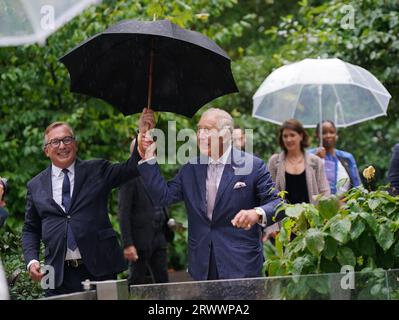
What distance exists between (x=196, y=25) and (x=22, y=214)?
305cm

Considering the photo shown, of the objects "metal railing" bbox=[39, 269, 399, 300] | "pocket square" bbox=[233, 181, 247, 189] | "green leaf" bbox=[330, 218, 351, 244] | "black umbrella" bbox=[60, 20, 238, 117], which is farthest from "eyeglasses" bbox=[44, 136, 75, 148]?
"metal railing" bbox=[39, 269, 399, 300]

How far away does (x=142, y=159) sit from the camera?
6742 mm

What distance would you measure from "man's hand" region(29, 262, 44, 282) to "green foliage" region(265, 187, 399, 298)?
2066mm

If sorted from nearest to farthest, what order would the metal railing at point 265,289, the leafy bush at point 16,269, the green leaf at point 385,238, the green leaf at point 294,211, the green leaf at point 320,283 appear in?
the metal railing at point 265,289, the green leaf at point 320,283, the green leaf at point 385,238, the green leaf at point 294,211, the leafy bush at point 16,269

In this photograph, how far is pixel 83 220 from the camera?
7078 millimetres

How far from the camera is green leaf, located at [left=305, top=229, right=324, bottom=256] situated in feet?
16.3

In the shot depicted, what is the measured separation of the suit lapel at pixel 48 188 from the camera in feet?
23.2

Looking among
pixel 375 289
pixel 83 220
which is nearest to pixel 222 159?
pixel 83 220

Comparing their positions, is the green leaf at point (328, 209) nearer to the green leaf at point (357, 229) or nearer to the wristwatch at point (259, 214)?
the green leaf at point (357, 229)

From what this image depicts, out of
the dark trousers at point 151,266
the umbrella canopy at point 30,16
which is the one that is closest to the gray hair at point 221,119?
the umbrella canopy at point 30,16

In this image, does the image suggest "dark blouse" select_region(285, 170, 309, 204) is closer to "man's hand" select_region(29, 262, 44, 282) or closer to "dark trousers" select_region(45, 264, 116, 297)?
"dark trousers" select_region(45, 264, 116, 297)

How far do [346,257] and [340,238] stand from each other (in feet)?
0.37

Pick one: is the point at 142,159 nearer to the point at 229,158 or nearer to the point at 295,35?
the point at 229,158

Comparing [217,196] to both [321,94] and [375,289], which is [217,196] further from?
[321,94]
